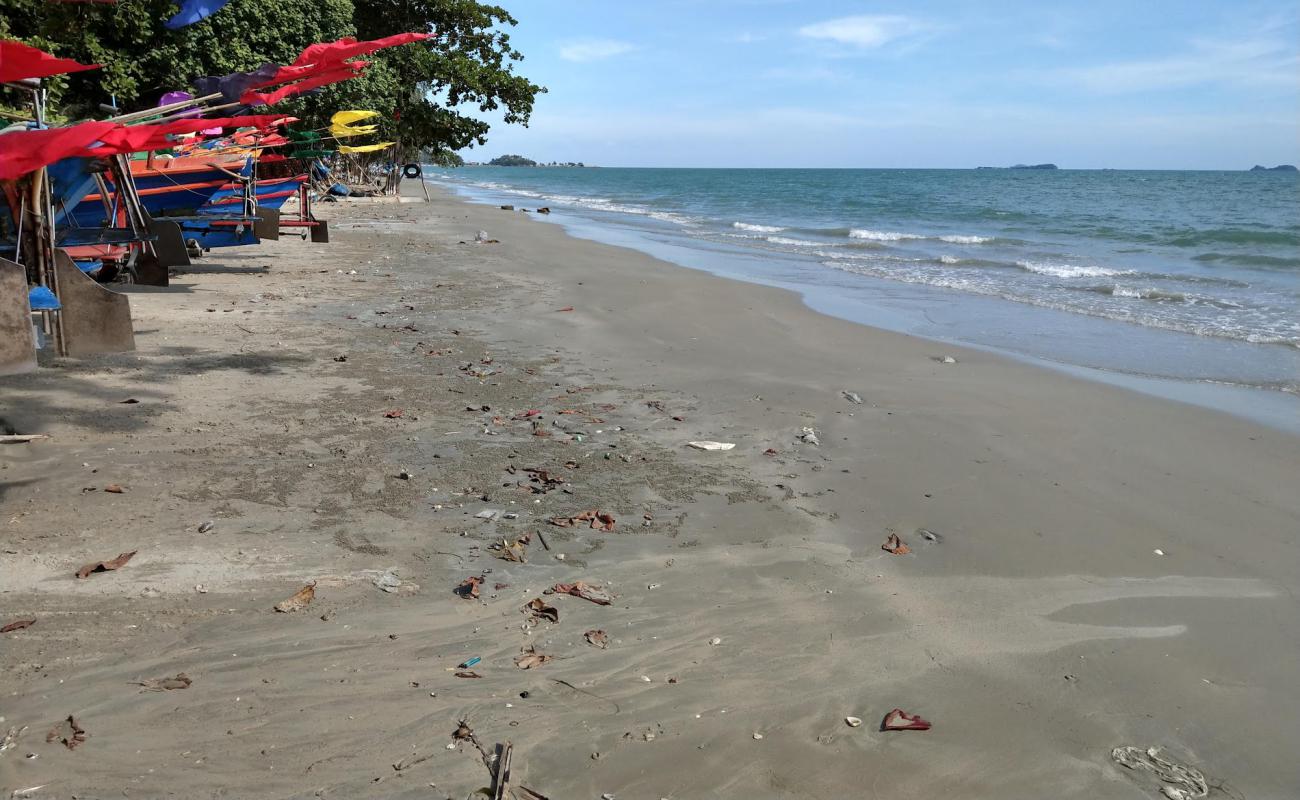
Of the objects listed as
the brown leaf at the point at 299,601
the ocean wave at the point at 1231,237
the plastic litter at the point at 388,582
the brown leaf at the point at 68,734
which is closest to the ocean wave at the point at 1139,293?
the ocean wave at the point at 1231,237

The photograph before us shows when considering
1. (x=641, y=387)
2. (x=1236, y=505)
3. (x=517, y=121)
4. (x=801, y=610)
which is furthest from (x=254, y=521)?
(x=517, y=121)

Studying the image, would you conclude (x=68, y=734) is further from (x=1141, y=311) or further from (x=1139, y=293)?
(x=1139, y=293)

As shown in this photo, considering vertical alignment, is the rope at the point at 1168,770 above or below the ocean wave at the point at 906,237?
below

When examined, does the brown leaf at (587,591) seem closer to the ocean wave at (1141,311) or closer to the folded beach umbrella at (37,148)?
the folded beach umbrella at (37,148)

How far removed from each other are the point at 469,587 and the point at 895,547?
218 centimetres

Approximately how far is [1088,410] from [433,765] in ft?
20.9

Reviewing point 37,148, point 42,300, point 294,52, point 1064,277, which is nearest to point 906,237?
point 1064,277

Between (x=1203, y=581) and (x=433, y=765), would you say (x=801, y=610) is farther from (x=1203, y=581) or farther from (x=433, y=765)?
(x=1203, y=581)

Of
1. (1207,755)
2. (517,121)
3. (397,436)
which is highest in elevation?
(517,121)

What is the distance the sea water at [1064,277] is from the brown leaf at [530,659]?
21.8 feet

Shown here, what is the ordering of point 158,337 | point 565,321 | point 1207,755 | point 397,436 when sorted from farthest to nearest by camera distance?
point 565,321, point 158,337, point 397,436, point 1207,755

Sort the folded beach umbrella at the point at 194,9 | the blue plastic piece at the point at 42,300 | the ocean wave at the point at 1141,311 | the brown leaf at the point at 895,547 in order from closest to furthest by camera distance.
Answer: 1. the brown leaf at the point at 895,547
2. the blue plastic piece at the point at 42,300
3. the folded beach umbrella at the point at 194,9
4. the ocean wave at the point at 1141,311

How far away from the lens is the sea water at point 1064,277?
992cm

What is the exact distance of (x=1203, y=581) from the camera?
4.52 metres
